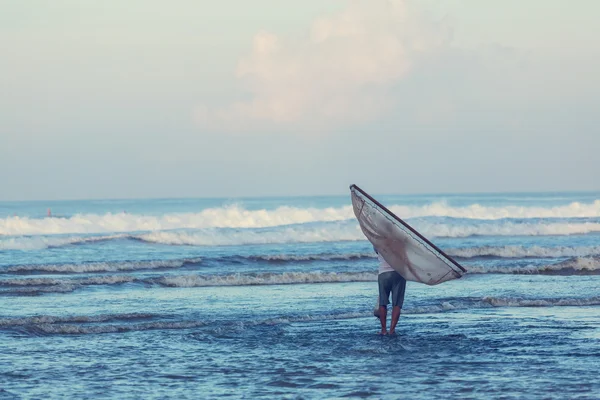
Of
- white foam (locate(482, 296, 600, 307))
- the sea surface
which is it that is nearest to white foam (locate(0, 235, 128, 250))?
the sea surface

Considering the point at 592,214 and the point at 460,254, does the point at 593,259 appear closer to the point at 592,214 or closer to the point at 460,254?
the point at 460,254

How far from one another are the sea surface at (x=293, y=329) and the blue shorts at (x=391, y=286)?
61 centimetres

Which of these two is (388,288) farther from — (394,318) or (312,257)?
(312,257)

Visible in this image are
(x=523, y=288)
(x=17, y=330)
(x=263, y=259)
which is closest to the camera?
(x=17, y=330)

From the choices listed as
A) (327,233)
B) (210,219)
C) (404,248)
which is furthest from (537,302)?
(210,219)

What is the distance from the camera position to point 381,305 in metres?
12.5

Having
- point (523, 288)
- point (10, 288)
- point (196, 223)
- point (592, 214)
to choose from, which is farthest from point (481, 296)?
point (592, 214)

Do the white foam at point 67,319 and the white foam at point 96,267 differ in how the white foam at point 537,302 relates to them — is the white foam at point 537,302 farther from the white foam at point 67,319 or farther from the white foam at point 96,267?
the white foam at point 96,267

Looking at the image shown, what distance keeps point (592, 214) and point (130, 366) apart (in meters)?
56.0

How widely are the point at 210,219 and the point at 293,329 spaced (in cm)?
4160

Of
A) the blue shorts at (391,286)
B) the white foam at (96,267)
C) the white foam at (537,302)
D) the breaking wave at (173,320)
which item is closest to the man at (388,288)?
the blue shorts at (391,286)

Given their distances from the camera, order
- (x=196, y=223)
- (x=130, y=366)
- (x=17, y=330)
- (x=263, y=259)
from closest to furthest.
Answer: (x=130, y=366), (x=17, y=330), (x=263, y=259), (x=196, y=223)

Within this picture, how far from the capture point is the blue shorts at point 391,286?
490 inches

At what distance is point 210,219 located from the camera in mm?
54781
